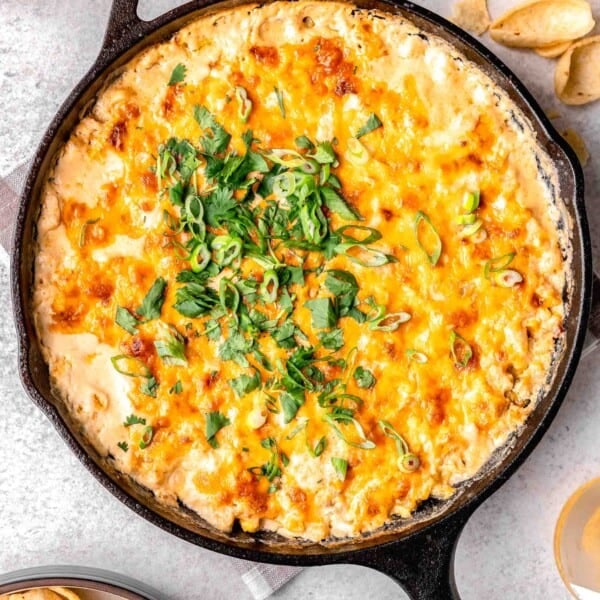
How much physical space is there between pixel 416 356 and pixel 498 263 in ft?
1.60

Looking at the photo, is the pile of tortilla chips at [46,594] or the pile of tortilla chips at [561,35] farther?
the pile of tortilla chips at [46,594]

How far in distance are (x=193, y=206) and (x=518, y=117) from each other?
1.35 metres

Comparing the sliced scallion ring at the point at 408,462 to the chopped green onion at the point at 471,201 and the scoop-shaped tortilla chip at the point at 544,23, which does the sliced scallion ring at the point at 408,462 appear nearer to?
the chopped green onion at the point at 471,201

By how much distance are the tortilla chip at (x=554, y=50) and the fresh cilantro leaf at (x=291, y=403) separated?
1.82m

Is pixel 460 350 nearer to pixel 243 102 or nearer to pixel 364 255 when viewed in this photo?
pixel 364 255

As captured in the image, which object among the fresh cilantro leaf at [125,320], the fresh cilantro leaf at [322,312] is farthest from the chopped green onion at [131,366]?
the fresh cilantro leaf at [322,312]

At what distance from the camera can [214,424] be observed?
10.9 feet

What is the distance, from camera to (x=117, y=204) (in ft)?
11.0

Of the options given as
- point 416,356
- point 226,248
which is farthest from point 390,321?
point 226,248

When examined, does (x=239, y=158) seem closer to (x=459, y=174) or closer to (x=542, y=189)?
(x=459, y=174)

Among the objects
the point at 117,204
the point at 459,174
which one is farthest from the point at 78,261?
the point at 459,174

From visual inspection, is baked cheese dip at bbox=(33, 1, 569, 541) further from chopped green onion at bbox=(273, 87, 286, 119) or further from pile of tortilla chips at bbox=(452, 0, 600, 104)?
pile of tortilla chips at bbox=(452, 0, 600, 104)

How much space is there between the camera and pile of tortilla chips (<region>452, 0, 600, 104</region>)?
3.58 meters

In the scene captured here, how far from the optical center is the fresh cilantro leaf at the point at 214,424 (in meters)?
3.33
